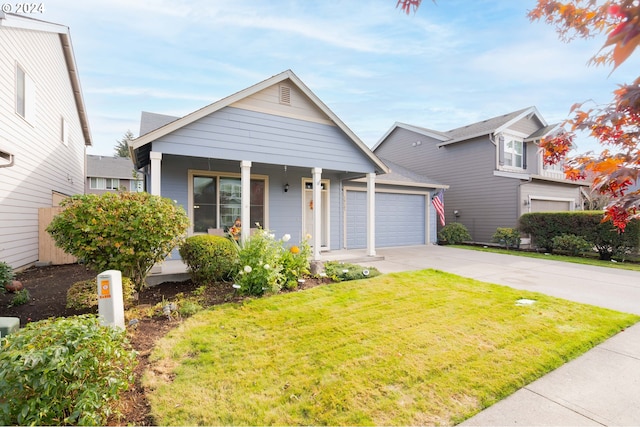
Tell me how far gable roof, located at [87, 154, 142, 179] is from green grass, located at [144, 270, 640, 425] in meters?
29.8

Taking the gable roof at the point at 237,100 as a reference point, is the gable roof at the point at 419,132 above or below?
above

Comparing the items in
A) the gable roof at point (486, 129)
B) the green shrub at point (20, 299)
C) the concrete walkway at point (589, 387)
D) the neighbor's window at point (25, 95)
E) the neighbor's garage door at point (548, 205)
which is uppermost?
the gable roof at point (486, 129)

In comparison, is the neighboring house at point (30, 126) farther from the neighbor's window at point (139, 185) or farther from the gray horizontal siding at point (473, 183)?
the gray horizontal siding at point (473, 183)

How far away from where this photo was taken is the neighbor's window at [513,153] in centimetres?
1448

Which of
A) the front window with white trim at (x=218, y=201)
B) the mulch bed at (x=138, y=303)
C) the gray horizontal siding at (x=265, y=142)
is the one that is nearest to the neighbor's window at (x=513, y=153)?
the gray horizontal siding at (x=265, y=142)

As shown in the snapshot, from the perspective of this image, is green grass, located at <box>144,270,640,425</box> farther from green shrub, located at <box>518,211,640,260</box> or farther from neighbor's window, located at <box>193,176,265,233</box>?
green shrub, located at <box>518,211,640,260</box>

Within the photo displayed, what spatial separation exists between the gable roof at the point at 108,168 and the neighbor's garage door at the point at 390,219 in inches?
1002

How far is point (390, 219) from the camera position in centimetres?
1265

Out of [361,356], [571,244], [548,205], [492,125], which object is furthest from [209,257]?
[548,205]

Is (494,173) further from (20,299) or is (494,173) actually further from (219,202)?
(20,299)

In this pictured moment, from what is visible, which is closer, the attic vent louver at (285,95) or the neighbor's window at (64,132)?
the attic vent louver at (285,95)

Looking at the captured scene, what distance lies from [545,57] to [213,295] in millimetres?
5533

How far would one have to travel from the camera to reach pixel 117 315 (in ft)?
11.7

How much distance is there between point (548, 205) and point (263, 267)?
1565cm
